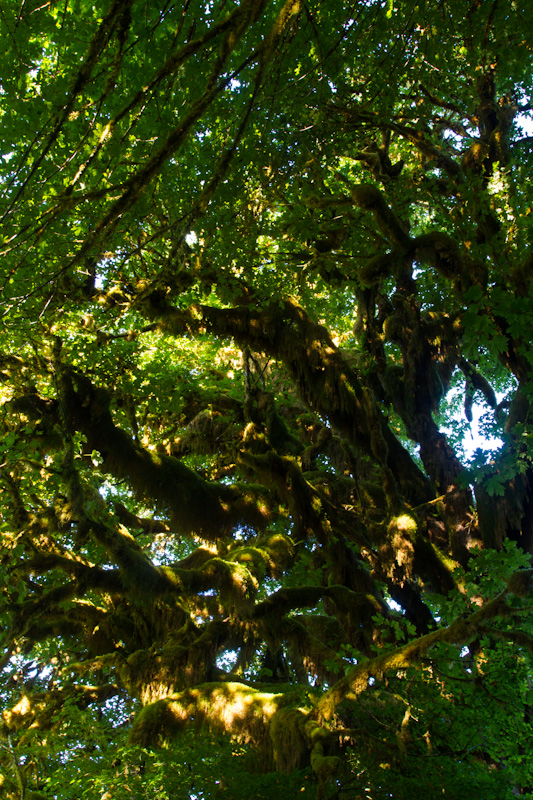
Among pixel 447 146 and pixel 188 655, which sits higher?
pixel 447 146

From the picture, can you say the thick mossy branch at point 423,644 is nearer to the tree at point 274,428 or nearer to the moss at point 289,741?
the tree at point 274,428

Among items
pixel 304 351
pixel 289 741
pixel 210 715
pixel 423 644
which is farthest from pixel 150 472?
pixel 423 644

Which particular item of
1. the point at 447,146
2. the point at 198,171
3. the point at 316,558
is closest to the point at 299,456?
the point at 316,558

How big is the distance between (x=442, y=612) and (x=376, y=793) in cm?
160

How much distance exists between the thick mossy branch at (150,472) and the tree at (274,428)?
0.04 meters

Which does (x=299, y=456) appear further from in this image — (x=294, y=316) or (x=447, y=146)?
(x=447, y=146)

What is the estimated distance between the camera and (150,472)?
691 cm

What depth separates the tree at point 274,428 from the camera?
3854 mm

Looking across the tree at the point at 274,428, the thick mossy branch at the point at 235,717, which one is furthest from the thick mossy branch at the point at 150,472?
the thick mossy branch at the point at 235,717

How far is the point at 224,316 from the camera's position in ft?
23.4

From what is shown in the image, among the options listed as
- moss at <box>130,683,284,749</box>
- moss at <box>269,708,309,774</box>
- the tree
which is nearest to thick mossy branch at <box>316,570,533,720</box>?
the tree

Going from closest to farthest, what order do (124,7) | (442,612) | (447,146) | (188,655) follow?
(124,7), (442,612), (188,655), (447,146)

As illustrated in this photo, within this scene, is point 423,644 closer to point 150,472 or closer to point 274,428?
point 150,472

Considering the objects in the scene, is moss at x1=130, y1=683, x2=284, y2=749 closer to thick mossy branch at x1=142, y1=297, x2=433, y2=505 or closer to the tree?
the tree
